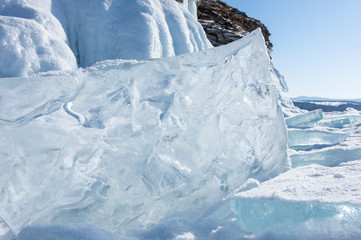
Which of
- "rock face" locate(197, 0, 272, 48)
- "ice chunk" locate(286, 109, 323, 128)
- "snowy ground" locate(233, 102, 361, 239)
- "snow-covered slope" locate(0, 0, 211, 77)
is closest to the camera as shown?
"snowy ground" locate(233, 102, 361, 239)

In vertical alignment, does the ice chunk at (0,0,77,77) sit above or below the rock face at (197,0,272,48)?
below

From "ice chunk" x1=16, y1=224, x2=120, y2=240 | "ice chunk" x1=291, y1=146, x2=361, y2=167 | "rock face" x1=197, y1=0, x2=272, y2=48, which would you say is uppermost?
"rock face" x1=197, y1=0, x2=272, y2=48

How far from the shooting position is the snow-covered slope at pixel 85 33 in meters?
1.78

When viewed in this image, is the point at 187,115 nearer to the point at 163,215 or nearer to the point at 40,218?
the point at 163,215

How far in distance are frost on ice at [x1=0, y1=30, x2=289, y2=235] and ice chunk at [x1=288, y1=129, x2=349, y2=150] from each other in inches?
72.1

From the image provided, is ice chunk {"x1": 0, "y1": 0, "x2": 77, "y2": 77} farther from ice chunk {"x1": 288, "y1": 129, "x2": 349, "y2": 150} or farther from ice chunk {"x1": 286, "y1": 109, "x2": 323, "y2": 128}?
ice chunk {"x1": 286, "y1": 109, "x2": 323, "y2": 128}

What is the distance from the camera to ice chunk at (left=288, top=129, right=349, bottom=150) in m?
2.85

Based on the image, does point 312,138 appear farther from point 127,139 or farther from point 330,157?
point 127,139

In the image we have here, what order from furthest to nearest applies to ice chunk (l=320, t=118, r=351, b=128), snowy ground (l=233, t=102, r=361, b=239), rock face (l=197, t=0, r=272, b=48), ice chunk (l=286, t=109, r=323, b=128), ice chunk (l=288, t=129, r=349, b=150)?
rock face (l=197, t=0, r=272, b=48)
ice chunk (l=320, t=118, r=351, b=128)
ice chunk (l=286, t=109, r=323, b=128)
ice chunk (l=288, t=129, r=349, b=150)
snowy ground (l=233, t=102, r=361, b=239)

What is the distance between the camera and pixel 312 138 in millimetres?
2992

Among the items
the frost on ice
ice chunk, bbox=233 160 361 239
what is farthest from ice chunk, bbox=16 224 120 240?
ice chunk, bbox=233 160 361 239

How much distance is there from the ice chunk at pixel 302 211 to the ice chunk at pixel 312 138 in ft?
6.47

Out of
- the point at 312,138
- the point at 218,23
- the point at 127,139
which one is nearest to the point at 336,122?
the point at 312,138

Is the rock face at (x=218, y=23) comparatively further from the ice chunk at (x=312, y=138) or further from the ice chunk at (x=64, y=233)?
the ice chunk at (x=64, y=233)
